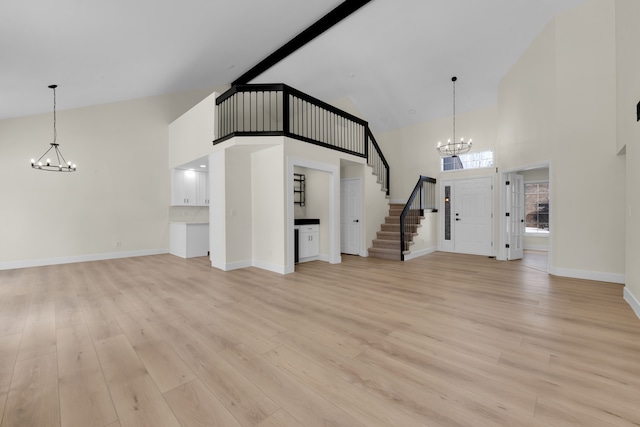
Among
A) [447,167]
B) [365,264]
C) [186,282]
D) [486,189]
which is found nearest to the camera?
[186,282]

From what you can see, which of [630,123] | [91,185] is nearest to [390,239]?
[630,123]

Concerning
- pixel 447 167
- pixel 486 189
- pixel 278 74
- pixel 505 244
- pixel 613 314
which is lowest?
pixel 613 314

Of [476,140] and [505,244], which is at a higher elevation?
[476,140]

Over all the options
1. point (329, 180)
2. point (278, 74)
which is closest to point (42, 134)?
point (278, 74)

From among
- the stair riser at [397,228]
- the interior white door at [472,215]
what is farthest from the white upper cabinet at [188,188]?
the interior white door at [472,215]

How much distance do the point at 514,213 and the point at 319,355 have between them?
6677mm

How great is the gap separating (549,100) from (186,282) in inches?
295

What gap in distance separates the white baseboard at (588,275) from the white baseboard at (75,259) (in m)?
9.38

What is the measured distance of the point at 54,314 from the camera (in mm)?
3111

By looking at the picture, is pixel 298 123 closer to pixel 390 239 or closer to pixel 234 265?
pixel 234 265

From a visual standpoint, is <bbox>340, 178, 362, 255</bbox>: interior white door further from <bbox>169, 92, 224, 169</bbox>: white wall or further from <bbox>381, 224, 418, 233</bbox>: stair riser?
<bbox>169, 92, 224, 169</bbox>: white wall

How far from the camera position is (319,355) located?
7.12 ft

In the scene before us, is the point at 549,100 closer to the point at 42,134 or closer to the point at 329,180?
the point at 329,180

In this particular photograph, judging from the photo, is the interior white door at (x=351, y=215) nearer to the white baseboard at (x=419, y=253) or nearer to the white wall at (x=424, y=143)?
the white baseboard at (x=419, y=253)
